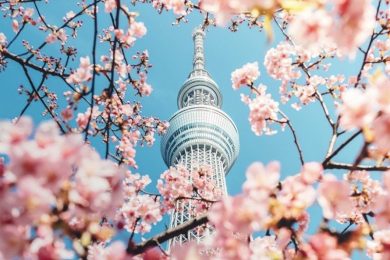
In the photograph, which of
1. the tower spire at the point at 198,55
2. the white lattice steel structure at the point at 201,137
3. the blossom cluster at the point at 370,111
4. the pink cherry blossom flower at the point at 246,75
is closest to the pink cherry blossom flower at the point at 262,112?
the pink cherry blossom flower at the point at 246,75

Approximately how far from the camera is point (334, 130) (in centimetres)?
315

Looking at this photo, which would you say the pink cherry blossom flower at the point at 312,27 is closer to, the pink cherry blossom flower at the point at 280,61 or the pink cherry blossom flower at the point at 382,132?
the pink cherry blossom flower at the point at 382,132

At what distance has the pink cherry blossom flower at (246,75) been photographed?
404 cm

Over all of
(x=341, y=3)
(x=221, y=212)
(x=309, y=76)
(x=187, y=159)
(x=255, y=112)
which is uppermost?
(x=187, y=159)

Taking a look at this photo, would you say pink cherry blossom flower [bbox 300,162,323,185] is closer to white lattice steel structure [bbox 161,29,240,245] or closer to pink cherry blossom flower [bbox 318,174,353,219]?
pink cherry blossom flower [bbox 318,174,353,219]

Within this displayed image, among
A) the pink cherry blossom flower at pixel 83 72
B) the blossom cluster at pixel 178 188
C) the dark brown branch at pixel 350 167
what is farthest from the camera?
the blossom cluster at pixel 178 188

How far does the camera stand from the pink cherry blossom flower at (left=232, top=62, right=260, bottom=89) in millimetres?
4039

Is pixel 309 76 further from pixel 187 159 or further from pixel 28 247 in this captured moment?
pixel 187 159

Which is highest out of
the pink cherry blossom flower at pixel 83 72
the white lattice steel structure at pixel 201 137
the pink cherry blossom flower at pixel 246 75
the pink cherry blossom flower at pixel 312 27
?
the white lattice steel structure at pixel 201 137

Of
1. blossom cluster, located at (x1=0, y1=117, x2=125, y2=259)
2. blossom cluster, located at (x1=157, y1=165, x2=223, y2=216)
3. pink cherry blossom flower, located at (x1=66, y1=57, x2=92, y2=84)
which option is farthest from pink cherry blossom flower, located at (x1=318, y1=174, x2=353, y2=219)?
blossom cluster, located at (x1=157, y1=165, x2=223, y2=216)

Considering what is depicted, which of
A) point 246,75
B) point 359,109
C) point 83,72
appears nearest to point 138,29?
point 83,72

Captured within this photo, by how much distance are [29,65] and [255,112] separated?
2.08 metres

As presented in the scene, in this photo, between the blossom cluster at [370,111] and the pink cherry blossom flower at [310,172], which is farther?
the pink cherry blossom flower at [310,172]

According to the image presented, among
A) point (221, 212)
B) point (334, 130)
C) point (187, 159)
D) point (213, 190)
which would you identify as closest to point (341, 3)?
point (221, 212)
